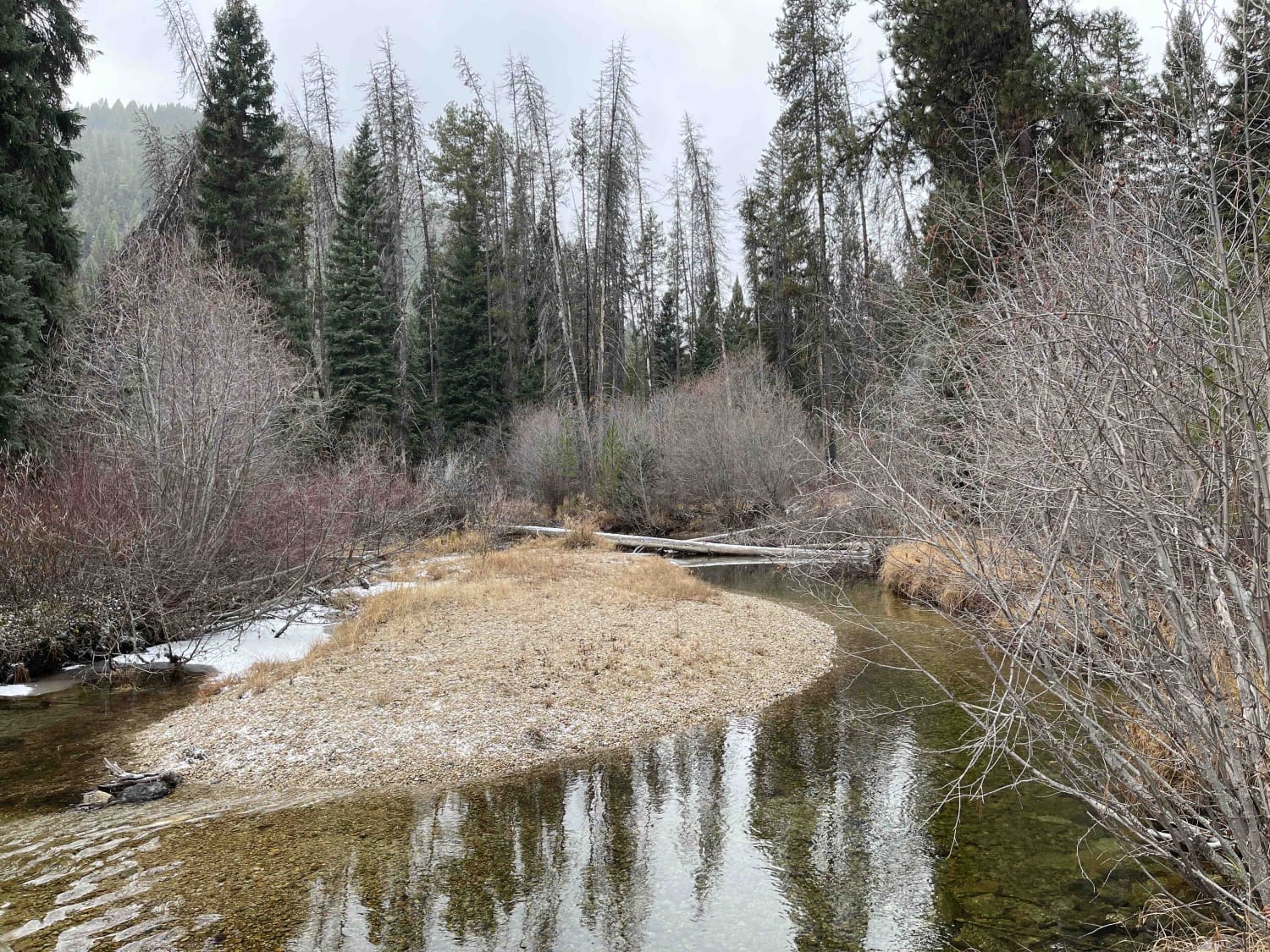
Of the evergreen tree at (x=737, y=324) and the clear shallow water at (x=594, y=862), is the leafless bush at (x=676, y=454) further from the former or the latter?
the clear shallow water at (x=594, y=862)

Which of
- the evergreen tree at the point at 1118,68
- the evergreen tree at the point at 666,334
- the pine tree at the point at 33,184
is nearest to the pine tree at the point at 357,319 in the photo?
the pine tree at the point at 33,184

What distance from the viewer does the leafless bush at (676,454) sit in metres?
20.8

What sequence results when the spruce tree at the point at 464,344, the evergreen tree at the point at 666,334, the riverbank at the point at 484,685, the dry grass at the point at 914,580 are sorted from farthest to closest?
the evergreen tree at the point at 666,334 → the spruce tree at the point at 464,344 → the dry grass at the point at 914,580 → the riverbank at the point at 484,685

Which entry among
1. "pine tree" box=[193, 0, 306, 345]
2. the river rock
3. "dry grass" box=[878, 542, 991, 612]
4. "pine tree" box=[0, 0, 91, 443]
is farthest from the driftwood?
"pine tree" box=[193, 0, 306, 345]

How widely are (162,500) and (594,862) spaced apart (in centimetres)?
803

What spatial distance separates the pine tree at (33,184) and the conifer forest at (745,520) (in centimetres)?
9

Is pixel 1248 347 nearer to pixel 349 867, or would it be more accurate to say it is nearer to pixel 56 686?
pixel 349 867

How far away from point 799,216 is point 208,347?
18.0 m

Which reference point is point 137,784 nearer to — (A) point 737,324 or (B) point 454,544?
(B) point 454,544

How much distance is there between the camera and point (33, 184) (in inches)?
586

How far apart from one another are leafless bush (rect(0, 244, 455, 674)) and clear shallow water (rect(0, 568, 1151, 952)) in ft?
9.10

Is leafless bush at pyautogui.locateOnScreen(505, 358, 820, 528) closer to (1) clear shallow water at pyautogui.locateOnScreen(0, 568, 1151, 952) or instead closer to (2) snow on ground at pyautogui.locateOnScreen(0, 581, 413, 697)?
(2) snow on ground at pyautogui.locateOnScreen(0, 581, 413, 697)

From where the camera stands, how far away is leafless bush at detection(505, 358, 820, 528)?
20828 mm

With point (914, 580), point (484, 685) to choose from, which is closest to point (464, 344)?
point (914, 580)
